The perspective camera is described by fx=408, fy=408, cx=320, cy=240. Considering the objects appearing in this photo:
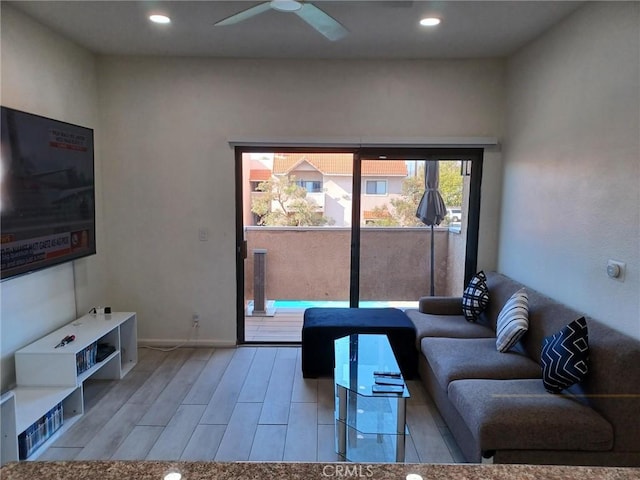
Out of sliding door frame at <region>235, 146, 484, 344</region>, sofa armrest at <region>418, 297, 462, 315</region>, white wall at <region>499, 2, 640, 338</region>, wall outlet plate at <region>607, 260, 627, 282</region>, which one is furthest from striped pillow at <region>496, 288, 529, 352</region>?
sliding door frame at <region>235, 146, 484, 344</region>

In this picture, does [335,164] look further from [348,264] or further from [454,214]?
[454,214]

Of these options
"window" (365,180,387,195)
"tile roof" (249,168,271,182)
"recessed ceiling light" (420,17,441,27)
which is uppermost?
"recessed ceiling light" (420,17,441,27)

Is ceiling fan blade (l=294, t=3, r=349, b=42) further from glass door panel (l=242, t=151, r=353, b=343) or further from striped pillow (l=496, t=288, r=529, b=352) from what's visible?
striped pillow (l=496, t=288, r=529, b=352)

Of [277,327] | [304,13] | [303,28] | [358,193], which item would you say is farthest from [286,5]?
[277,327]

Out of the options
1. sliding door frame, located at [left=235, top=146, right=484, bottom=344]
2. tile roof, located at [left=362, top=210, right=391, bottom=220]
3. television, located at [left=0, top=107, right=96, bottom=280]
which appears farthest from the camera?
tile roof, located at [left=362, top=210, right=391, bottom=220]

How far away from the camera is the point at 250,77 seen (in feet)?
12.9

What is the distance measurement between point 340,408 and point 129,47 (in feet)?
11.5

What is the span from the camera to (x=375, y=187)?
411 centimetres

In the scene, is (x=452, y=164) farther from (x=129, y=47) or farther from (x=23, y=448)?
(x=23, y=448)

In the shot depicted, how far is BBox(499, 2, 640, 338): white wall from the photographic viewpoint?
2354 millimetres

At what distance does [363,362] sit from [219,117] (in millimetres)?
2667

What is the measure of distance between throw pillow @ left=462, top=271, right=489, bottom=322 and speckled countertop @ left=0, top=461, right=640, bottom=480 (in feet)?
9.11

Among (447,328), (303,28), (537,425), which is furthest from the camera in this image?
(447,328)

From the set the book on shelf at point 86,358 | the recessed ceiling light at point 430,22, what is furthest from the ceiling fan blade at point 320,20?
the book on shelf at point 86,358
